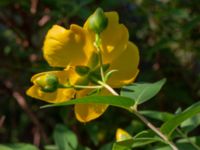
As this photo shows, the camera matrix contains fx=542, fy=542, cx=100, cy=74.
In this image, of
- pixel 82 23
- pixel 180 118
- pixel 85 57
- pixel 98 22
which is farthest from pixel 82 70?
pixel 82 23

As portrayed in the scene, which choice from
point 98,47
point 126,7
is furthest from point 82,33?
point 126,7

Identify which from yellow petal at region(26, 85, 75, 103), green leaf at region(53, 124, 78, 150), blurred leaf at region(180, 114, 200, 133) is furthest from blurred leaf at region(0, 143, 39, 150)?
blurred leaf at region(180, 114, 200, 133)

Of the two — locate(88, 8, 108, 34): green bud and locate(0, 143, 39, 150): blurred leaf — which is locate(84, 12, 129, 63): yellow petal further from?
locate(0, 143, 39, 150): blurred leaf

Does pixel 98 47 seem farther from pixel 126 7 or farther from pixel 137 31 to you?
pixel 126 7

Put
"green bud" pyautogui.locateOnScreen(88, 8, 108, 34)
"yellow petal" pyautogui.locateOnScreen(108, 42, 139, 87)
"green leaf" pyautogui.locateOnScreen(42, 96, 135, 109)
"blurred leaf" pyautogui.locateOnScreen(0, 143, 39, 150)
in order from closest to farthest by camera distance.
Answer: "green leaf" pyautogui.locateOnScreen(42, 96, 135, 109) → "green bud" pyautogui.locateOnScreen(88, 8, 108, 34) → "yellow petal" pyautogui.locateOnScreen(108, 42, 139, 87) → "blurred leaf" pyautogui.locateOnScreen(0, 143, 39, 150)

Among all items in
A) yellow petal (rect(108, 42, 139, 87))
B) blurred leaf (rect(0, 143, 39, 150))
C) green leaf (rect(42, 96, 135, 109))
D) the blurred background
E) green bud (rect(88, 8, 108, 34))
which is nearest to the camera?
green leaf (rect(42, 96, 135, 109))

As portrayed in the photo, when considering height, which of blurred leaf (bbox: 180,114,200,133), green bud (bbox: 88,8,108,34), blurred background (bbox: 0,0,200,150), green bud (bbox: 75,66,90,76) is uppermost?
green bud (bbox: 88,8,108,34)

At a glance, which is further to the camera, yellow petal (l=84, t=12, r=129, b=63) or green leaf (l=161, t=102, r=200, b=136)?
yellow petal (l=84, t=12, r=129, b=63)
